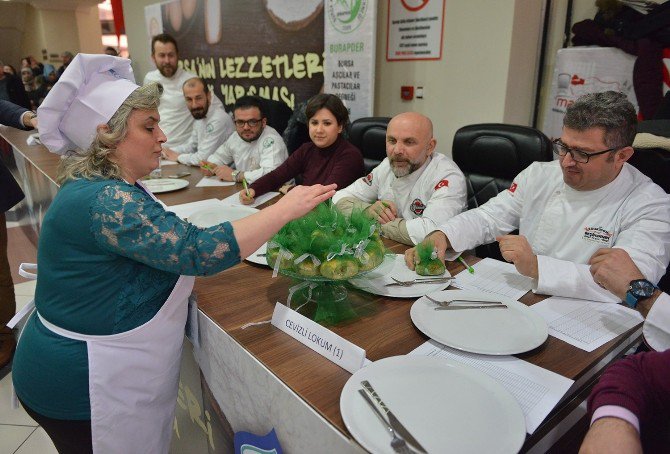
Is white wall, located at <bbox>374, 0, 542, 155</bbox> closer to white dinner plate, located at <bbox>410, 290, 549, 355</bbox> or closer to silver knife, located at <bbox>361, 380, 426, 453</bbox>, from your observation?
white dinner plate, located at <bbox>410, 290, 549, 355</bbox>

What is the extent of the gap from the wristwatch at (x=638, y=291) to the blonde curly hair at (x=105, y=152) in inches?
52.5

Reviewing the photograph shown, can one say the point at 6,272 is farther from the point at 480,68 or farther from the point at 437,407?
the point at 480,68

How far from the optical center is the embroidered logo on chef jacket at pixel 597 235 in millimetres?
1523

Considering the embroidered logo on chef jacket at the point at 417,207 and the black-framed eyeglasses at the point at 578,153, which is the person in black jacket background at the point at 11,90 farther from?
the black-framed eyeglasses at the point at 578,153

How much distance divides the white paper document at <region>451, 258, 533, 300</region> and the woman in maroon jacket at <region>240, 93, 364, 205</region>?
4.21ft

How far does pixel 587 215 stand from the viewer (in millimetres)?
1574

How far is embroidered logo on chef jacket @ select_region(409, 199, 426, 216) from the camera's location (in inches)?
84.3

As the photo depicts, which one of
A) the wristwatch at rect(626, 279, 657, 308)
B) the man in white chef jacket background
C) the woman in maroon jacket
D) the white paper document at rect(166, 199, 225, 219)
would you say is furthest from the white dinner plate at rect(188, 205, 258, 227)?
the man in white chef jacket background

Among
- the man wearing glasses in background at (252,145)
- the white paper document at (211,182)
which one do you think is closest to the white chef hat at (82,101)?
the white paper document at (211,182)

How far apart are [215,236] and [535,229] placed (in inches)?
52.6

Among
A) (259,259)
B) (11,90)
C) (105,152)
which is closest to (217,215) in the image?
(259,259)

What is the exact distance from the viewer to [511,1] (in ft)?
8.98

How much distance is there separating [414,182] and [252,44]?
321 centimetres

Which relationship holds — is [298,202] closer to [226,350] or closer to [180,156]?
[226,350]
